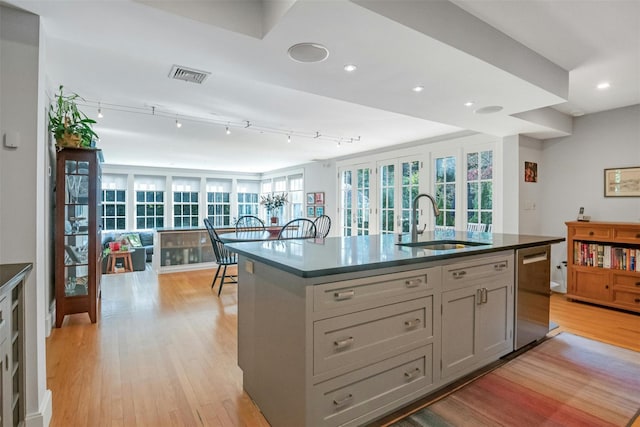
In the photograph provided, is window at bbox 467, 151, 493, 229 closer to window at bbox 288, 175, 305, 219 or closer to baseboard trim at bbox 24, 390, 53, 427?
window at bbox 288, 175, 305, 219

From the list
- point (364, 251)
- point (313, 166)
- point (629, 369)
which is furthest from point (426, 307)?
point (313, 166)

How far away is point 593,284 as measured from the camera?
388cm

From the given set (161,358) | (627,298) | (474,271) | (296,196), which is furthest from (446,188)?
(296,196)

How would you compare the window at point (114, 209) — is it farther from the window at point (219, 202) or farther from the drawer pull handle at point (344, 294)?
the drawer pull handle at point (344, 294)

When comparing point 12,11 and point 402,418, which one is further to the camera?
point 402,418

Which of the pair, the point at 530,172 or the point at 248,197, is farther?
the point at 248,197

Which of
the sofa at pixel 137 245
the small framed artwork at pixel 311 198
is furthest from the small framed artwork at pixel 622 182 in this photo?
the sofa at pixel 137 245

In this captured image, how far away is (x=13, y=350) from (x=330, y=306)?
147cm

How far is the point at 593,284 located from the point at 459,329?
312 cm

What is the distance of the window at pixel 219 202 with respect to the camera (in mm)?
10094

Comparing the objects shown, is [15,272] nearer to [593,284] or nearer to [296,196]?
[593,284]

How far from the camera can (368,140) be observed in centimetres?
552

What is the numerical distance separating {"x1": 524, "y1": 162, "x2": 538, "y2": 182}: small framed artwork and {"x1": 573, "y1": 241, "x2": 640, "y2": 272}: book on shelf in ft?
3.22

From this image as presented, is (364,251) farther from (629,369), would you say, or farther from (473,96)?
(629,369)
